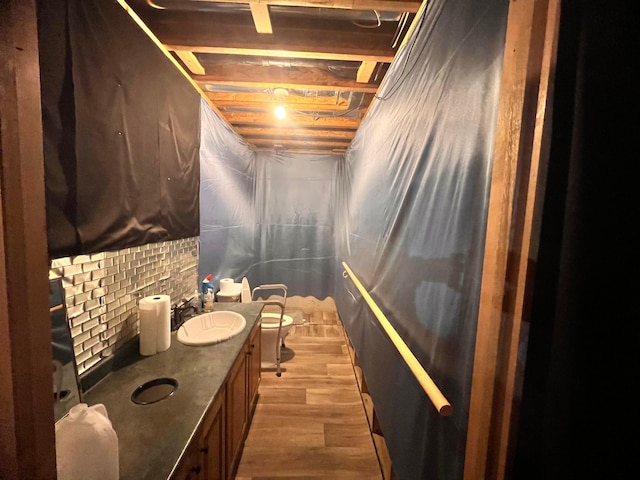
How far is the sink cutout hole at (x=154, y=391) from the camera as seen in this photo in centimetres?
93

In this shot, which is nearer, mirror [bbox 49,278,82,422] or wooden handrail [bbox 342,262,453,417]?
wooden handrail [bbox 342,262,453,417]

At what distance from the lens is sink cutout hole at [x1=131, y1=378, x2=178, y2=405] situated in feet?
3.06

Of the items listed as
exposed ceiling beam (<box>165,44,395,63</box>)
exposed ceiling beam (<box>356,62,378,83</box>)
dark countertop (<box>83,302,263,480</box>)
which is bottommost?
dark countertop (<box>83,302,263,480</box>)

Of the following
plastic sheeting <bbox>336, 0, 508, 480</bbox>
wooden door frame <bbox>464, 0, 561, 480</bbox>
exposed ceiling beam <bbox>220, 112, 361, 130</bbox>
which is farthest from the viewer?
exposed ceiling beam <bbox>220, 112, 361, 130</bbox>

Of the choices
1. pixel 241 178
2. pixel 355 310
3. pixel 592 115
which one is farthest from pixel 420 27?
pixel 241 178

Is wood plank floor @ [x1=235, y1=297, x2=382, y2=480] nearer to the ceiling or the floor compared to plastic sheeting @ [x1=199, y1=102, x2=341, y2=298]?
nearer to the floor

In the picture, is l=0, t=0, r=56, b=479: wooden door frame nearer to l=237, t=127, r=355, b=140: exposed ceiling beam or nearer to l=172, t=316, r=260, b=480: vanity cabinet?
l=172, t=316, r=260, b=480: vanity cabinet

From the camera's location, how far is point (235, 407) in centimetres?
136

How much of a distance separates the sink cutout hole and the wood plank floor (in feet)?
2.81

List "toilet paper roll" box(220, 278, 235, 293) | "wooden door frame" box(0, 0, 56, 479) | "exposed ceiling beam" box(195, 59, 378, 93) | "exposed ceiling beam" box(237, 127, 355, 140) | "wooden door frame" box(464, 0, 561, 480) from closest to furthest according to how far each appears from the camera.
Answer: "wooden door frame" box(0, 0, 56, 479)
"wooden door frame" box(464, 0, 561, 480)
"exposed ceiling beam" box(195, 59, 378, 93)
"toilet paper roll" box(220, 278, 235, 293)
"exposed ceiling beam" box(237, 127, 355, 140)

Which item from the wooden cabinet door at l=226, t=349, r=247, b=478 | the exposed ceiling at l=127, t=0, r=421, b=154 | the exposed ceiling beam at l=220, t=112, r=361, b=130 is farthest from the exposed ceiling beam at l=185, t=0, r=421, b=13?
the wooden cabinet door at l=226, t=349, r=247, b=478

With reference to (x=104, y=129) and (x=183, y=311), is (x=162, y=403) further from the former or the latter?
(x=104, y=129)

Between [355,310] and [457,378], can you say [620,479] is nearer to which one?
[457,378]

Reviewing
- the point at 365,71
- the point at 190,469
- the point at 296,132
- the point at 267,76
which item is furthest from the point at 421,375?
the point at 296,132
